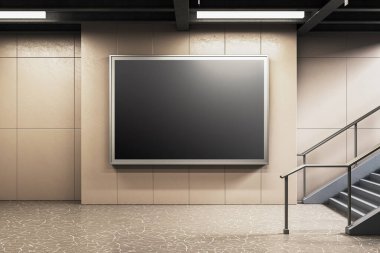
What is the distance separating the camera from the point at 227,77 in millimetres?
7000

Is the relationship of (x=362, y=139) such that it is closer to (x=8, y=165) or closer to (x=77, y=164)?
(x=77, y=164)

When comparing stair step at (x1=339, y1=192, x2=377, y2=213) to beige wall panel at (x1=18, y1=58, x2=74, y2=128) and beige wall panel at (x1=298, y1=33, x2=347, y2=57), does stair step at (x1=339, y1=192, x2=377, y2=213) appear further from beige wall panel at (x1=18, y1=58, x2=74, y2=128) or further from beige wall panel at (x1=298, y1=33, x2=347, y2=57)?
beige wall panel at (x1=18, y1=58, x2=74, y2=128)

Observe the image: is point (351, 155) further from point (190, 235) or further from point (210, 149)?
point (190, 235)

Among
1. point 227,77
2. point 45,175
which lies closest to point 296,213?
point 227,77

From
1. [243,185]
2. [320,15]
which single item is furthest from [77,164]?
[320,15]

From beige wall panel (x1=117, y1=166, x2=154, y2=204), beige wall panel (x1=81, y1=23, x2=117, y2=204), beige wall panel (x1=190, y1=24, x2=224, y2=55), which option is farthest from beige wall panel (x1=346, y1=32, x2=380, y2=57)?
beige wall panel (x1=81, y1=23, x2=117, y2=204)

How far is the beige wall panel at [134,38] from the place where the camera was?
7.14 meters

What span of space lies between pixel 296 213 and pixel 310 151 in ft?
4.41

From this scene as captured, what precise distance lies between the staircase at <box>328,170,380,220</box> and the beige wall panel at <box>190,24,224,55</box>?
313 cm

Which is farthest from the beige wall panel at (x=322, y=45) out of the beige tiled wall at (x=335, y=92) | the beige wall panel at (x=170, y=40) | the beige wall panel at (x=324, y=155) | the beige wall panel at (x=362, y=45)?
the beige wall panel at (x=170, y=40)

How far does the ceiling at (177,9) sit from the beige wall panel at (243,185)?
2.51 meters

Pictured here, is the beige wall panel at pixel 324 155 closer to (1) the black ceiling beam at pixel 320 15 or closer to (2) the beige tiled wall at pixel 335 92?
(2) the beige tiled wall at pixel 335 92

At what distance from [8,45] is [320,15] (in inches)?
211

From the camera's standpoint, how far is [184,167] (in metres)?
7.15
